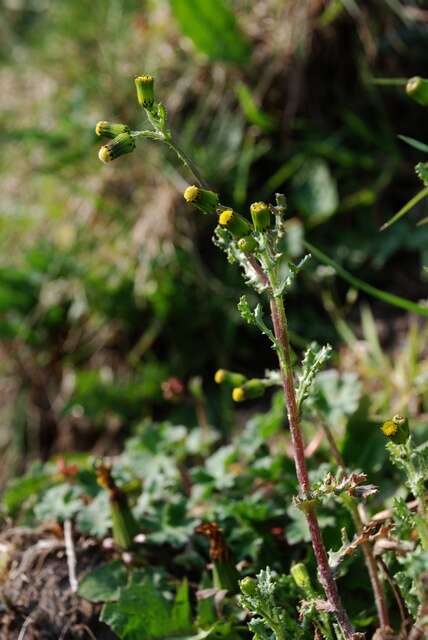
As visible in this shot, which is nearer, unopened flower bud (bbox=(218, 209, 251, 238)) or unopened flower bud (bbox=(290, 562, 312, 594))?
unopened flower bud (bbox=(218, 209, 251, 238))

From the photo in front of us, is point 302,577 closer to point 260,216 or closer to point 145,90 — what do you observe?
point 260,216

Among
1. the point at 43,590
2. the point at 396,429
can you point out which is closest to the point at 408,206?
the point at 396,429

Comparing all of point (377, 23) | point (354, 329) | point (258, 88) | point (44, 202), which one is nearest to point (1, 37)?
point (44, 202)

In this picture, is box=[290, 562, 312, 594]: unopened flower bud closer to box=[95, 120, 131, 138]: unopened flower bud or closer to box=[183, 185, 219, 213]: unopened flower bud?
box=[183, 185, 219, 213]: unopened flower bud

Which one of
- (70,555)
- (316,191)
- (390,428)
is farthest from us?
(316,191)

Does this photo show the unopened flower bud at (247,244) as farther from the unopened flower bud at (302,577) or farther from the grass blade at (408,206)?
the unopened flower bud at (302,577)

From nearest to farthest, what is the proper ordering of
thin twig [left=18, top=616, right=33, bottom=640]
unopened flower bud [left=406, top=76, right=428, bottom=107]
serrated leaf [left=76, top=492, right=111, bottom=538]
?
1. unopened flower bud [left=406, top=76, right=428, bottom=107]
2. thin twig [left=18, top=616, right=33, bottom=640]
3. serrated leaf [left=76, top=492, right=111, bottom=538]

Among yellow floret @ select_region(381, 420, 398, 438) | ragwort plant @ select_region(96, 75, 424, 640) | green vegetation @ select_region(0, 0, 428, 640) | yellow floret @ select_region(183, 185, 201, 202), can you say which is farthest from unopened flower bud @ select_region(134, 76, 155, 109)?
green vegetation @ select_region(0, 0, 428, 640)
